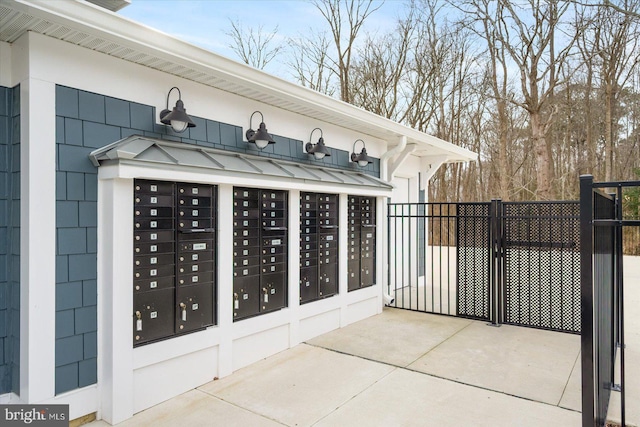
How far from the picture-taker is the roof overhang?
2365 mm

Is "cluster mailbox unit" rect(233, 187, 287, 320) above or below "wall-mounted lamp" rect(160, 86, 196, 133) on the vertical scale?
below

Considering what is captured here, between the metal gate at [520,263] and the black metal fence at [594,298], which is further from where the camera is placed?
the metal gate at [520,263]

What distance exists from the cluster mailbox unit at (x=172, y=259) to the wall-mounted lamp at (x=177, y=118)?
47cm

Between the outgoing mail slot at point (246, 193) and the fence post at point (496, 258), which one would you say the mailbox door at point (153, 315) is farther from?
the fence post at point (496, 258)

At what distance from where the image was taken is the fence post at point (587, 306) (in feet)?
6.63

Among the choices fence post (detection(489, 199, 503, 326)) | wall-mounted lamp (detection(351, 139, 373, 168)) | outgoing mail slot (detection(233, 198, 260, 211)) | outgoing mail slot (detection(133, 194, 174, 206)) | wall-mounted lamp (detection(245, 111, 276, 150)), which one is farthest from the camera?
wall-mounted lamp (detection(351, 139, 373, 168))

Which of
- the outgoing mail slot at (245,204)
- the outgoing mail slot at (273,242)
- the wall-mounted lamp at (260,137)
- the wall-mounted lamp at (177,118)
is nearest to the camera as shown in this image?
the wall-mounted lamp at (177,118)

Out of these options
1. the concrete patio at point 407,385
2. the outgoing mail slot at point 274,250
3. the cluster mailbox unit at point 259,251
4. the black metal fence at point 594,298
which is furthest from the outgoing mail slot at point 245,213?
the black metal fence at point 594,298

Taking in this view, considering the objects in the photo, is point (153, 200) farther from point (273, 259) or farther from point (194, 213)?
point (273, 259)

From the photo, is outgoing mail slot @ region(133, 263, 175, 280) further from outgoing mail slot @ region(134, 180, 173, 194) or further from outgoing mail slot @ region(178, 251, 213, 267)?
outgoing mail slot @ region(134, 180, 173, 194)

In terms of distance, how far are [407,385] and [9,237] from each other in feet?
10.5

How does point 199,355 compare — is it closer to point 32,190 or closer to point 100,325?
point 100,325

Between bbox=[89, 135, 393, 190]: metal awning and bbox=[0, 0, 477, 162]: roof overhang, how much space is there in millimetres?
603

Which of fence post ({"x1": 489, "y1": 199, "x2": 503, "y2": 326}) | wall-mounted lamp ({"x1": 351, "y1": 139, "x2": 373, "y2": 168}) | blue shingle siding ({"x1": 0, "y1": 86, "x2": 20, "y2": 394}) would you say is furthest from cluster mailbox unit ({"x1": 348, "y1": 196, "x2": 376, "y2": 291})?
blue shingle siding ({"x1": 0, "y1": 86, "x2": 20, "y2": 394})
